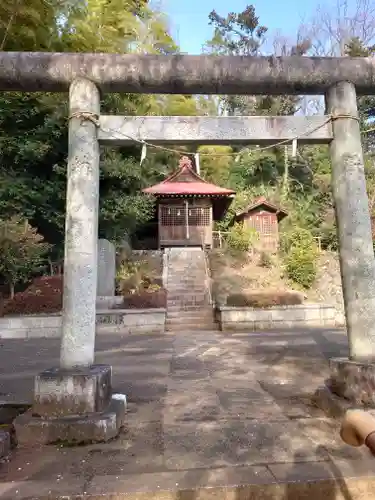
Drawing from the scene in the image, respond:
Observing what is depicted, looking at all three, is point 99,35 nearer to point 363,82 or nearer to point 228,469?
point 363,82

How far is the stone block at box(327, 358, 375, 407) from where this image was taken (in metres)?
3.61

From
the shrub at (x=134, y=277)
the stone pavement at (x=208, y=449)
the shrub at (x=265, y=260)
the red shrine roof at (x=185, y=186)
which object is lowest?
the stone pavement at (x=208, y=449)

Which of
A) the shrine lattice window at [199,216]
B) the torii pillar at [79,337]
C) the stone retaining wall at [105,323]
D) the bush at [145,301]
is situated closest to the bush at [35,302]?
the stone retaining wall at [105,323]

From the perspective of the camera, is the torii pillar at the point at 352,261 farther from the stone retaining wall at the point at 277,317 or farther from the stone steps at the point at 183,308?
the stone steps at the point at 183,308

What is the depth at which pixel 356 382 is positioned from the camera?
3.70 m

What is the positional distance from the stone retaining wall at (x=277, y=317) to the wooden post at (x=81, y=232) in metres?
8.71

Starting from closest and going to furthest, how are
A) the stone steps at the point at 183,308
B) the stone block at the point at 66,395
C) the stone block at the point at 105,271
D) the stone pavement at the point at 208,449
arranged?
1. the stone pavement at the point at 208,449
2. the stone block at the point at 66,395
3. the stone steps at the point at 183,308
4. the stone block at the point at 105,271

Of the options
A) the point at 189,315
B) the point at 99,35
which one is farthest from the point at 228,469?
the point at 99,35

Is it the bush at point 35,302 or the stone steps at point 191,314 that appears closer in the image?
the bush at point 35,302

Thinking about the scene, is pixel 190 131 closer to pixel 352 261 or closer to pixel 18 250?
pixel 352 261

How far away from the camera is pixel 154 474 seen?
8.83ft

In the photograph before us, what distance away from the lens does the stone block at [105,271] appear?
555 inches

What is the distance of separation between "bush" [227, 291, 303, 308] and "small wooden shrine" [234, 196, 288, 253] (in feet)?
28.0

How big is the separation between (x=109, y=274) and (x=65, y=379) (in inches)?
428
